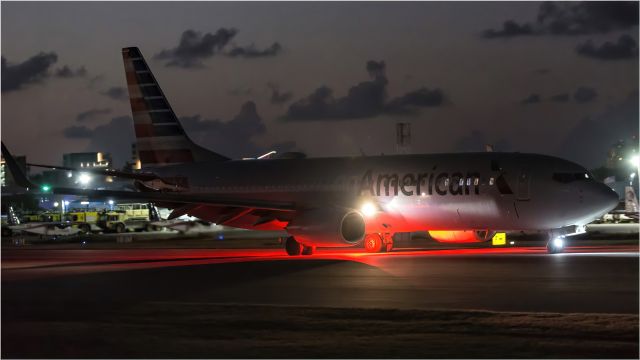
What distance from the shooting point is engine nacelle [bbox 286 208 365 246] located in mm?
36938

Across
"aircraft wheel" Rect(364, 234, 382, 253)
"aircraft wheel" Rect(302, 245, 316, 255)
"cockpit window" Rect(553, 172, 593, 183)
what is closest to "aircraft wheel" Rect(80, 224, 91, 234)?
"aircraft wheel" Rect(302, 245, 316, 255)

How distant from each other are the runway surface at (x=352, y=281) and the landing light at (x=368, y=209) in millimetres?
2376

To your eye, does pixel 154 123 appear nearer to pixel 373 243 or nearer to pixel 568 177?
pixel 373 243

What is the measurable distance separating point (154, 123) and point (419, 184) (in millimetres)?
14779

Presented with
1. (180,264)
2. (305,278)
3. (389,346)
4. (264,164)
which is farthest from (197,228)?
(389,346)

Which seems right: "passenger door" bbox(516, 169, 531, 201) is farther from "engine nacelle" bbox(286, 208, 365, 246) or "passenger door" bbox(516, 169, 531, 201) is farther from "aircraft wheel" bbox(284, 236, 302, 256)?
"aircraft wheel" bbox(284, 236, 302, 256)

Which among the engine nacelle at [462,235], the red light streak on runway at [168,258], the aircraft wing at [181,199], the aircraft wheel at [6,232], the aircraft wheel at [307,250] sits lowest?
the red light streak on runway at [168,258]

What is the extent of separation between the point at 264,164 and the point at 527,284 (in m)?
22.4

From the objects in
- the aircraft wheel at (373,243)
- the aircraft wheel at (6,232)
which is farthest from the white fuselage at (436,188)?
the aircraft wheel at (6,232)

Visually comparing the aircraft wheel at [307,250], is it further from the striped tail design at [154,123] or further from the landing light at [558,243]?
the landing light at [558,243]

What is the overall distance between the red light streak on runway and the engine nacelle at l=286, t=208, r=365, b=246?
25.1 inches

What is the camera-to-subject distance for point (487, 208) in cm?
3647

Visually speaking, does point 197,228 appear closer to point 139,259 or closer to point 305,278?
point 139,259

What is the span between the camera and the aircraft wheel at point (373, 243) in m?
40.1
